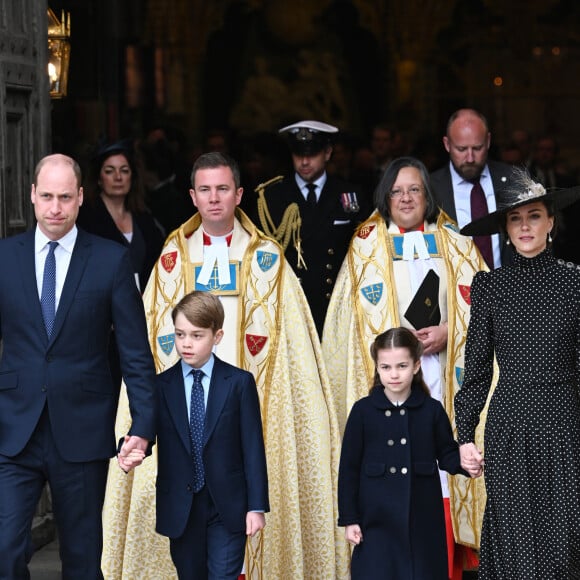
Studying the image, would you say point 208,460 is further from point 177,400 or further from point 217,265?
point 217,265

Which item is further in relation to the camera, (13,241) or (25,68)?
(25,68)

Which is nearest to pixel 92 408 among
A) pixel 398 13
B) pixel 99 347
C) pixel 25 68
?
pixel 99 347

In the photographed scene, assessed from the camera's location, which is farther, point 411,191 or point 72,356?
point 411,191

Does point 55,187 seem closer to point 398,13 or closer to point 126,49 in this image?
point 126,49

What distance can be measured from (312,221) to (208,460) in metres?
2.26

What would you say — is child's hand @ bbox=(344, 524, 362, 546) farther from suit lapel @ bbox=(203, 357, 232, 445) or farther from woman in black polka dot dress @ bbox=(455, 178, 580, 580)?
suit lapel @ bbox=(203, 357, 232, 445)

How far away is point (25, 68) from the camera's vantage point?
7254mm

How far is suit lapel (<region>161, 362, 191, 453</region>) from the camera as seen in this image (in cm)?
546

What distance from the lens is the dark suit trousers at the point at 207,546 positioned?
5434mm

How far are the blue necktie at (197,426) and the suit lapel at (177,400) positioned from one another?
25 millimetres

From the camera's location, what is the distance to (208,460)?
5.45 metres

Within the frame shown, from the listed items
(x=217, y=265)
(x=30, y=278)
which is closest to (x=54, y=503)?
(x=30, y=278)

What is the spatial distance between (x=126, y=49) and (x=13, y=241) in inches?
356

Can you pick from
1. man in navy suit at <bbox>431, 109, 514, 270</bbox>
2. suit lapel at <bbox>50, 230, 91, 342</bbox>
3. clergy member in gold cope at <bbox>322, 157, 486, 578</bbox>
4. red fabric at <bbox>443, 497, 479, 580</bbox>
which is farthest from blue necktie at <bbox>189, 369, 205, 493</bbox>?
man in navy suit at <bbox>431, 109, 514, 270</bbox>
